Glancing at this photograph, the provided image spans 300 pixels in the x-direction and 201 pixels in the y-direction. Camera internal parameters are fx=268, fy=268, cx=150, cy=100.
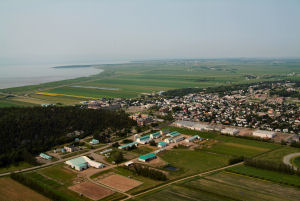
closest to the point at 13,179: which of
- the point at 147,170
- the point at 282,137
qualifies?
the point at 147,170

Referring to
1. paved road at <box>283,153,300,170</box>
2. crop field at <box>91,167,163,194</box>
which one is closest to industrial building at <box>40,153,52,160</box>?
crop field at <box>91,167,163,194</box>

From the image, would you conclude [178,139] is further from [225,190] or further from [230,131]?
[225,190]

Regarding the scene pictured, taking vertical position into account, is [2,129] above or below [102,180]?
above

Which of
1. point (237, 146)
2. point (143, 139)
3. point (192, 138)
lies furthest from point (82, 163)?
point (237, 146)

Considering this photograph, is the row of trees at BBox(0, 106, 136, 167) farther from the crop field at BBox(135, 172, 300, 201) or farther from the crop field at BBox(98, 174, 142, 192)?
the crop field at BBox(135, 172, 300, 201)

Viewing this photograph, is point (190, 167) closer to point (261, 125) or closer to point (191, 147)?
point (191, 147)

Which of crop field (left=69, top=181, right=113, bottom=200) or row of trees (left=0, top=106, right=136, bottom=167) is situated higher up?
row of trees (left=0, top=106, right=136, bottom=167)

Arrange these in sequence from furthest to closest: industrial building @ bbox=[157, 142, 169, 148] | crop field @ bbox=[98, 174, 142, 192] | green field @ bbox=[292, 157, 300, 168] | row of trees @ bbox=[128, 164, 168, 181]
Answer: industrial building @ bbox=[157, 142, 169, 148]
green field @ bbox=[292, 157, 300, 168]
row of trees @ bbox=[128, 164, 168, 181]
crop field @ bbox=[98, 174, 142, 192]
